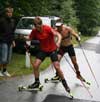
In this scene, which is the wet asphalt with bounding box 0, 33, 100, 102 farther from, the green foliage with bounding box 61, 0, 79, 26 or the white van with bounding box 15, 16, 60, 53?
the green foliage with bounding box 61, 0, 79, 26

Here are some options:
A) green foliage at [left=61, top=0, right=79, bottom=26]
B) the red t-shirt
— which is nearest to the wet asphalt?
the red t-shirt

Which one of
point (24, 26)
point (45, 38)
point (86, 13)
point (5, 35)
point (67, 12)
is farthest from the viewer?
point (86, 13)

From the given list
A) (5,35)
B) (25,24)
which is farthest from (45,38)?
(25,24)

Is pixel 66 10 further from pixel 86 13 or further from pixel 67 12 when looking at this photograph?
pixel 86 13

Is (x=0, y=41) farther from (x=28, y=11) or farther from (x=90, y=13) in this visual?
(x=90, y=13)

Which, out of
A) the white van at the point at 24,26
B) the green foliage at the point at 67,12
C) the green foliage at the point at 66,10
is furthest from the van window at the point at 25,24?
the green foliage at the point at 67,12

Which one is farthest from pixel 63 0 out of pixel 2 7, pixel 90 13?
pixel 2 7

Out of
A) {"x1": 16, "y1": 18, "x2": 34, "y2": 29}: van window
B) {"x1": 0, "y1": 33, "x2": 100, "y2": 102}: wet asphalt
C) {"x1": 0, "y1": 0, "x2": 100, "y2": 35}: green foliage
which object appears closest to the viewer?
{"x1": 0, "y1": 33, "x2": 100, "y2": 102}: wet asphalt

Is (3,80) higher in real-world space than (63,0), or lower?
higher

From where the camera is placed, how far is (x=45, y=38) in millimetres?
9188

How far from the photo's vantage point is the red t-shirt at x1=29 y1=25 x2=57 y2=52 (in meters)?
9.16

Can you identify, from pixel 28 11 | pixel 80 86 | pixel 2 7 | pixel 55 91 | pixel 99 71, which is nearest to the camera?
pixel 55 91

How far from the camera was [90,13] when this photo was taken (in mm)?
46656

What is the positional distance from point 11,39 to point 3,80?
51.6 inches
